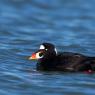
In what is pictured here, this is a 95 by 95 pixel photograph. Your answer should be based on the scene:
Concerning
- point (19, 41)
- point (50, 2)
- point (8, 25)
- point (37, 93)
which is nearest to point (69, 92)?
point (37, 93)

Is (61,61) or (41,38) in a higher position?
(41,38)

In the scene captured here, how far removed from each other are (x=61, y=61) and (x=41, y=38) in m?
4.48

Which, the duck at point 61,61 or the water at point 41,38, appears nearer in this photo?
the water at point 41,38

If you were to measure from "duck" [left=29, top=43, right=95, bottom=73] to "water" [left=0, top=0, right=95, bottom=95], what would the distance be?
0.78ft

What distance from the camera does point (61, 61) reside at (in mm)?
16156

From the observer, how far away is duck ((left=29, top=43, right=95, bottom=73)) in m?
16.0

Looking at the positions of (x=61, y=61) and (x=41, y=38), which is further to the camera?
(x=41, y=38)

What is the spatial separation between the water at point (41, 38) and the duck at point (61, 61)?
0.78 feet

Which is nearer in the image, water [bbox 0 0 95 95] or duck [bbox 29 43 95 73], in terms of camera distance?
water [bbox 0 0 95 95]

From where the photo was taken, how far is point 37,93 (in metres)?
14.2

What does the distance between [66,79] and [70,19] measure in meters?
8.93

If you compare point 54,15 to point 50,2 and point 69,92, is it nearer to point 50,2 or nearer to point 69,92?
point 50,2

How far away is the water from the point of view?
48.2 ft

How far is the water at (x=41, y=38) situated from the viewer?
1470 cm
